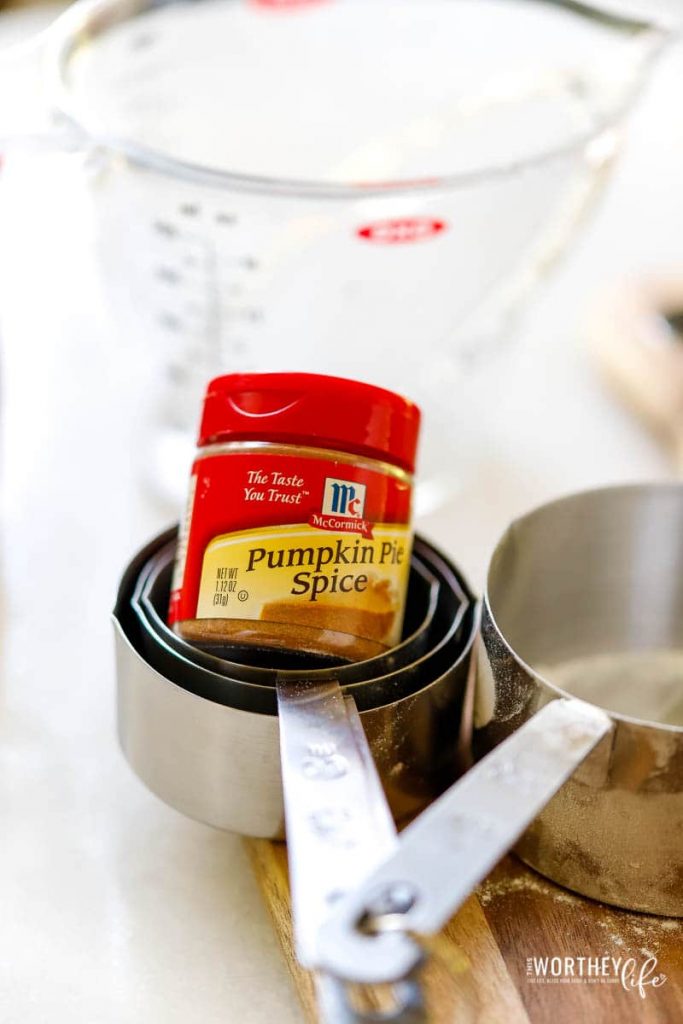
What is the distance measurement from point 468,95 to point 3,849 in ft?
2.15

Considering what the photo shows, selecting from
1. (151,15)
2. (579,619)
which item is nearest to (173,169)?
(151,15)

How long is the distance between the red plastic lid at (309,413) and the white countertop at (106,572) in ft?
0.69

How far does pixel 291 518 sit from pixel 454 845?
0.17 m

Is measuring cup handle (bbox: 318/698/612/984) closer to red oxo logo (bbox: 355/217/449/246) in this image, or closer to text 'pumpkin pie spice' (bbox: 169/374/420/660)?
text 'pumpkin pie spice' (bbox: 169/374/420/660)

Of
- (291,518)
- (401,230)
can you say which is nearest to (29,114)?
(401,230)

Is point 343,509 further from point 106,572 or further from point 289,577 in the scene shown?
point 106,572

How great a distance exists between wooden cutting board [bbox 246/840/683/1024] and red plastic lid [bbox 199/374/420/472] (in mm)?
192

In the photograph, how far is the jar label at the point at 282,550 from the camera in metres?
0.50

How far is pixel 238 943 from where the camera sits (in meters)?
0.54

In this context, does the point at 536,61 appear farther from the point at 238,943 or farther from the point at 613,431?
the point at 238,943

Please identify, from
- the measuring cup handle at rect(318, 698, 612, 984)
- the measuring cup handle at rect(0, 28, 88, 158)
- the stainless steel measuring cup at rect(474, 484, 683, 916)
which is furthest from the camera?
the measuring cup handle at rect(0, 28, 88, 158)

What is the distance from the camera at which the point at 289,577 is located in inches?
19.8

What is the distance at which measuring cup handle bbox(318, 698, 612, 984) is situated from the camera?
1.17 ft

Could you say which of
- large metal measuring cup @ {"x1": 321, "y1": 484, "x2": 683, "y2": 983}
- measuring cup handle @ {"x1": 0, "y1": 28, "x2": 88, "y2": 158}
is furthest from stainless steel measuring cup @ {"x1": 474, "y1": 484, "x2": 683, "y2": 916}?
measuring cup handle @ {"x1": 0, "y1": 28, "x2": 88, "y2": 158}
